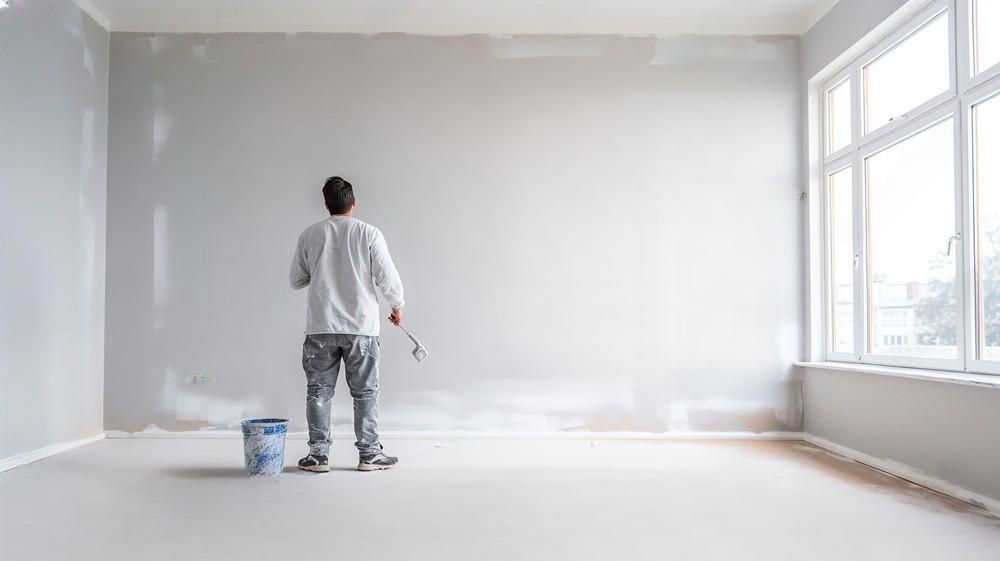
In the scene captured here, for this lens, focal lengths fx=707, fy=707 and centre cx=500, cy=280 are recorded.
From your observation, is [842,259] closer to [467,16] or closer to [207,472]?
[467,16]

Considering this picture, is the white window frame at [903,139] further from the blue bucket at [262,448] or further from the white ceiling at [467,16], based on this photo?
the blue bucket at [262,448]

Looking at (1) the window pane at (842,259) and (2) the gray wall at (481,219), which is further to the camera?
(2) the gray wall at (481,219)

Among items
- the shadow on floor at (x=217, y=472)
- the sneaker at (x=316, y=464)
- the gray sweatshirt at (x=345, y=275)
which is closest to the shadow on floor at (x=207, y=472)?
the shadow on floor at (x=217, y=472)

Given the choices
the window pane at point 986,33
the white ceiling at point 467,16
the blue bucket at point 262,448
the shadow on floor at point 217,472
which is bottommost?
the shadow on floor at point 217,472

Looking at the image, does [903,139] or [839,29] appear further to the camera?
[839,29]

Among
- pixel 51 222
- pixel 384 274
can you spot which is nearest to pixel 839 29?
pixel 384 274

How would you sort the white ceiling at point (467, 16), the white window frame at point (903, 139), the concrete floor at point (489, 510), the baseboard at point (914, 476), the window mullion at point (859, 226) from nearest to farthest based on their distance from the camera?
1. the concrete floor at point (489, 510)
2. the baseboard at point (914, 476)
3. the white window frame at point (903, 139)
4. the window mullion at point (859, 226)
5. the white ceiling at point (467, 16)

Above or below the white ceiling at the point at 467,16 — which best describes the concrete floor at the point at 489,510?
below

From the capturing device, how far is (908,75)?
341 centimetres

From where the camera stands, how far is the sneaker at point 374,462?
3.22 m

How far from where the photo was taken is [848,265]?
4004 millimetres

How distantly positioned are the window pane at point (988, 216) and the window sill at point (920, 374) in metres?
0.13

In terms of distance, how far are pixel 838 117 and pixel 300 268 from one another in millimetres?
3189

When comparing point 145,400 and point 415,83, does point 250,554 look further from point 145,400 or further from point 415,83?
point 415,83
